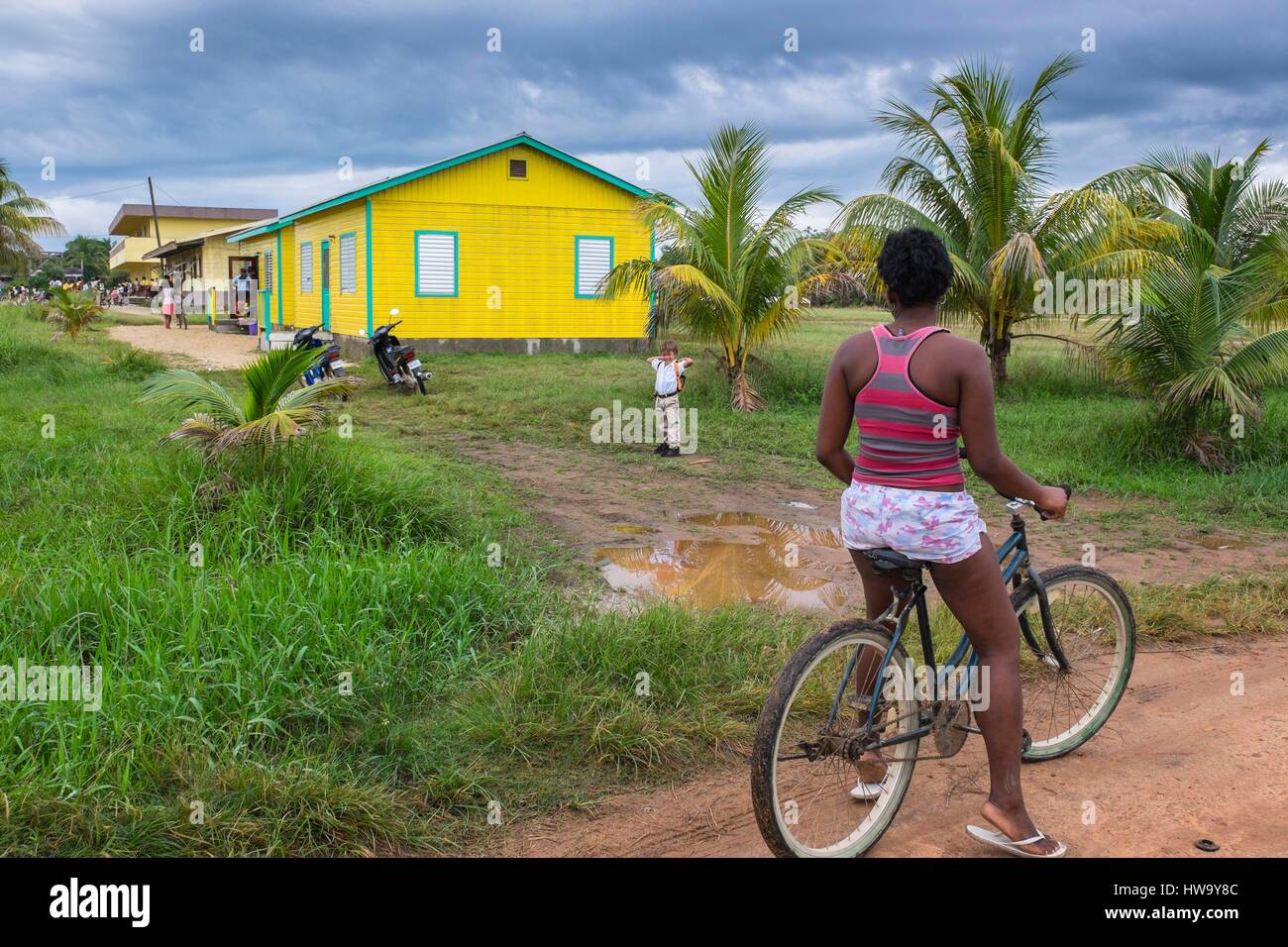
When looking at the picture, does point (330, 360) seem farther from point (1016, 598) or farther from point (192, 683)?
point (1016, 598)

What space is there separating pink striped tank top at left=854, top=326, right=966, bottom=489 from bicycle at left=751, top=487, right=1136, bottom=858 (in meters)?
0.27

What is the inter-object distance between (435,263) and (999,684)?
1994 centimetres

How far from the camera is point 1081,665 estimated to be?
4.58 meters

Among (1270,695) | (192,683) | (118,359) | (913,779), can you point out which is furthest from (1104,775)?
(118,359)

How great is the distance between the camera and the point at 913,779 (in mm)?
4297

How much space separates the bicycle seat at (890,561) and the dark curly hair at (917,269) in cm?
79

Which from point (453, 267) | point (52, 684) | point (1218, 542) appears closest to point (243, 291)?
point (453, 267)

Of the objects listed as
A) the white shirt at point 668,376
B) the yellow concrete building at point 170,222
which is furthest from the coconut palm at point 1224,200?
the yellow concrete building at point 170,222

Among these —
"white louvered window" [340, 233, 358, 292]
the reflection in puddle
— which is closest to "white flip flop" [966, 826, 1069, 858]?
the reflection in puddle

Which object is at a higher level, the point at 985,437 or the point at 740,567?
the point at 985,437

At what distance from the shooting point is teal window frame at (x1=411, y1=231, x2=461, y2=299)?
2195cm

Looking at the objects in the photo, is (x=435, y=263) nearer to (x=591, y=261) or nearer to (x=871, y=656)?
(x=591, y=261)

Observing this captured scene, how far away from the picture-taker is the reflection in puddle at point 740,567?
22.3ft
